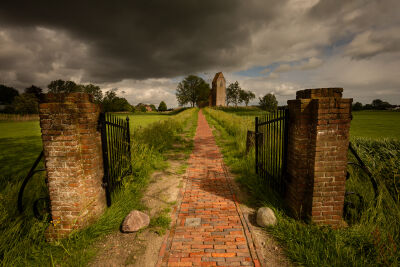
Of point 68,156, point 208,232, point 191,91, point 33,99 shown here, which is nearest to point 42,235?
point 68,156

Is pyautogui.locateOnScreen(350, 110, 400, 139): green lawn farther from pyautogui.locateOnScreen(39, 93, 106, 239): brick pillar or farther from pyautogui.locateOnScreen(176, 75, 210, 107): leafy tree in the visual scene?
pyautogui.locateOnScreen(176, 75, 210, 107): leafy tree

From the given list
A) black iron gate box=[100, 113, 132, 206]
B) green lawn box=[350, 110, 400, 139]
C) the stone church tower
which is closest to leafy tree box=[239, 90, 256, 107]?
the stone church tower

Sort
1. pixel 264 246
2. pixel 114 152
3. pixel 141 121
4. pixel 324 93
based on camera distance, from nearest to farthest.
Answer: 1. pixel 264 246
2. pixel 324 93
3. pixel 114 152
4. pixel 141 121

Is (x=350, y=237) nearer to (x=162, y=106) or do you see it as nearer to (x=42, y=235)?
(x=42, y=235)

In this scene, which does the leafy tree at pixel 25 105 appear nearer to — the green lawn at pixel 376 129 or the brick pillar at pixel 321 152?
the brick pillar at pixel 321 152

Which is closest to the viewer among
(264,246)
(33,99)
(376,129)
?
(264,246)

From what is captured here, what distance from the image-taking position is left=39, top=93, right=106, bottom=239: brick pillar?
2.77m

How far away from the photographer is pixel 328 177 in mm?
2885

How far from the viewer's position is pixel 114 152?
13.8 feet

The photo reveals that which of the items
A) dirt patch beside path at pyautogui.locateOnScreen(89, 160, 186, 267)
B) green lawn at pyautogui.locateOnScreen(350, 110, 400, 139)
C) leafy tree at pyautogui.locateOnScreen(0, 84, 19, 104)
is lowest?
dirt patch beside path at pyautogui.locateOnScreen(89, 160, 186, 267)

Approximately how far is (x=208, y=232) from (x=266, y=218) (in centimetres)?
106

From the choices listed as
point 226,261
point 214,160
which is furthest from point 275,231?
point 214,160

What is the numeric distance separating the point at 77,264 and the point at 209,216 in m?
2.11

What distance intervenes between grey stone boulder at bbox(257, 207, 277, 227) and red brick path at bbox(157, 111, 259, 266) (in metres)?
0.29
